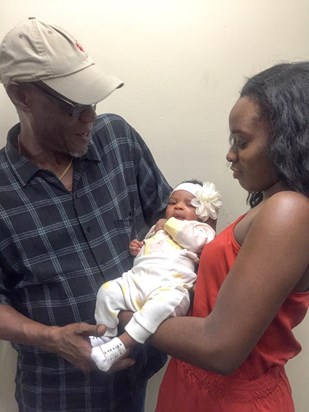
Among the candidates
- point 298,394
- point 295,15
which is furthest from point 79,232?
point 298,394

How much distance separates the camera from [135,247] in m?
1.41

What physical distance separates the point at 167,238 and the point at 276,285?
18.3 inches

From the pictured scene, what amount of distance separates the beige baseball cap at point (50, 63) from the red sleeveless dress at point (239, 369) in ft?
1.75

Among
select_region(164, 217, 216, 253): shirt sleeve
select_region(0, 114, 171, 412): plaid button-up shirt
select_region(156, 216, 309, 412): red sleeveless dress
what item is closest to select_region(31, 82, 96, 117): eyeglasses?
select_region(0, 114, 171, 412): plaid button-up shirt

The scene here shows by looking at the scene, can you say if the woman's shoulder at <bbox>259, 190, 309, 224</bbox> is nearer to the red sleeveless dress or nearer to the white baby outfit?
the red sleeveless dress

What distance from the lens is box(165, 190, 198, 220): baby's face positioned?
138 centimetres

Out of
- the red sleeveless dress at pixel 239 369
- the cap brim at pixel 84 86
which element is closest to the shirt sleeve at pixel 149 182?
the cap brim at pixel 84 86

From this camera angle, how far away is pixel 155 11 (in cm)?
154

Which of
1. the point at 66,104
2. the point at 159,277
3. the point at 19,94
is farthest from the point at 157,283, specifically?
the point at 19,94

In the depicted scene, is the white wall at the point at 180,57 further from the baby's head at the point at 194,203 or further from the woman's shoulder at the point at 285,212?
the woman's shoulder at the point at 285,212

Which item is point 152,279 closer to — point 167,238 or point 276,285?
point 167,238

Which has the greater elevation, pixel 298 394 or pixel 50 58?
pixel 50 58

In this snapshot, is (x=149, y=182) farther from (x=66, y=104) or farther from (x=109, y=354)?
(x=109, y=354)

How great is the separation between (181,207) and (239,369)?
494mm
